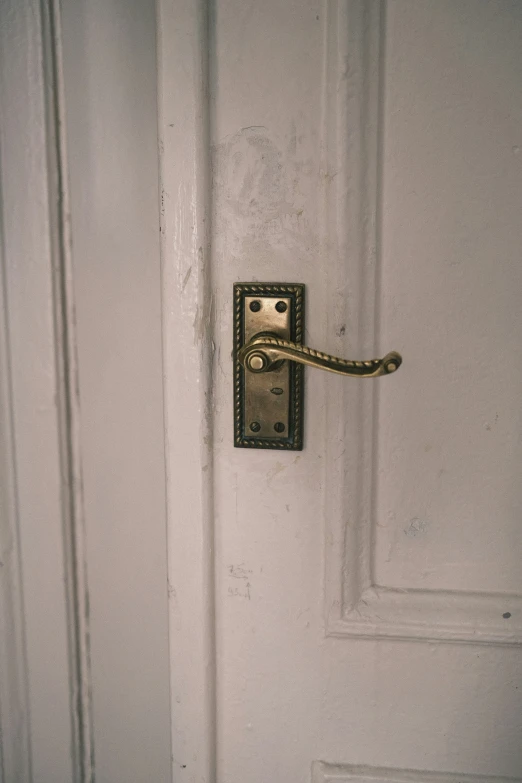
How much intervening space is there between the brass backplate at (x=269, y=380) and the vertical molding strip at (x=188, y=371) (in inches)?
1.0

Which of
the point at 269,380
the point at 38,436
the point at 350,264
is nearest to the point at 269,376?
the point at 269,380

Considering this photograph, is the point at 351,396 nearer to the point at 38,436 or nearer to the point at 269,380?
the point at 269,380

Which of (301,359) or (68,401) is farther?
(68,401)

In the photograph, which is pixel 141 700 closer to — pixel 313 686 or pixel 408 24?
pixel 313 686

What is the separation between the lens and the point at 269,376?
1.42 ft

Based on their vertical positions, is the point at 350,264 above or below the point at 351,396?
above

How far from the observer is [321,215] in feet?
1.37

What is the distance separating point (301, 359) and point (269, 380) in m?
0.06

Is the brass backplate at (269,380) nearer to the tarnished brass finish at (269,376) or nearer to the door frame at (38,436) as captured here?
the tarnished brass finish at (269,376)

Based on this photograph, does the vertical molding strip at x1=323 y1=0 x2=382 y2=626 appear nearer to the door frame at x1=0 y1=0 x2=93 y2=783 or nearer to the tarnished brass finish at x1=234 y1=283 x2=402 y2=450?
the tarnished brass finish at x1=234 y1=283 x2=402 y2=450

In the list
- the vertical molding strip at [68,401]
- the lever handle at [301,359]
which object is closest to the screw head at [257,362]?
the lever handle at [301,359]

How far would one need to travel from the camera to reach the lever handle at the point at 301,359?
0.37 m

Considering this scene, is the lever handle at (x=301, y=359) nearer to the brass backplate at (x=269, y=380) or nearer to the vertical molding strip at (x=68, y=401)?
the brass backplate at (x=269, y=380)

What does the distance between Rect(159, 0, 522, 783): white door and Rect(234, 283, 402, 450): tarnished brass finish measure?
1 centimetres
